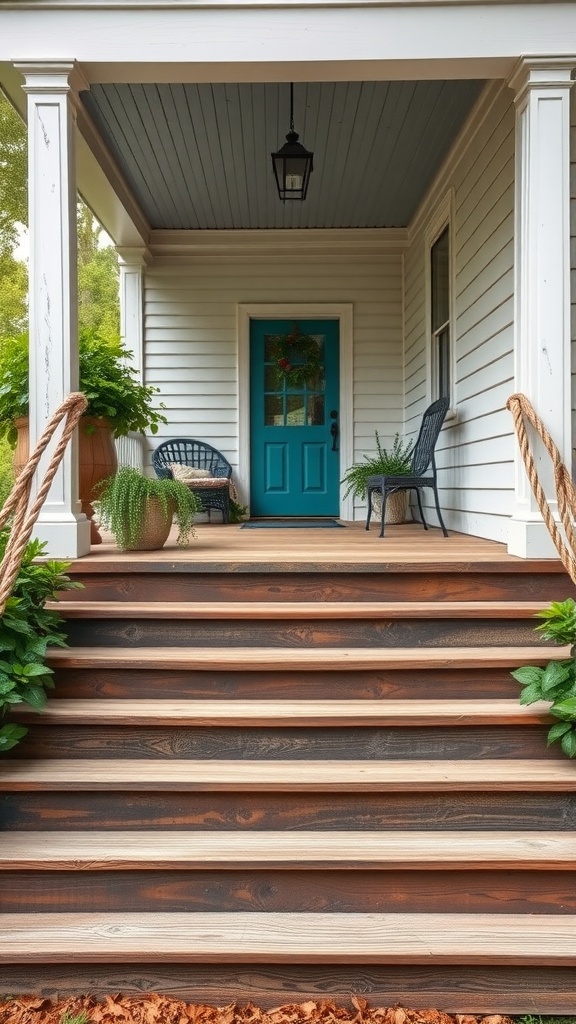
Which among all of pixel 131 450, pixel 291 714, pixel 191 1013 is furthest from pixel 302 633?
pixel 131 450

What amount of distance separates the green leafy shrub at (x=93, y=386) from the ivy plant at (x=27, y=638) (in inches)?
37.0

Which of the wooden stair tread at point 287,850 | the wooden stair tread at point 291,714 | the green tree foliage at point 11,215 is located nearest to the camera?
the wooden stair tread at point 287,850

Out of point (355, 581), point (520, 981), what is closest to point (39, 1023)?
point (520, 981)

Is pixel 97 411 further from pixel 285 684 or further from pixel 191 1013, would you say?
pixel 191 1013

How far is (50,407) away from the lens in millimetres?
2730

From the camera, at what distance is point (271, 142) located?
4.27 meters

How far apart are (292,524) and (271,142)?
8.35 ft

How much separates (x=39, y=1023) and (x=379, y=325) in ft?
17.5

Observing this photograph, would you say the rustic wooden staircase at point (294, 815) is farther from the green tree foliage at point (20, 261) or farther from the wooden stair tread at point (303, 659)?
the green tree foliage at point (20, 261)

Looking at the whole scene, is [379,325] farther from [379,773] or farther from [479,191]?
[379,773]

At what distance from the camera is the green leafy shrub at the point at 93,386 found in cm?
302

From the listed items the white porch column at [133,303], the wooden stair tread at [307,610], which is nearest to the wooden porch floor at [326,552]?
the wooden stair tread at [307,610]

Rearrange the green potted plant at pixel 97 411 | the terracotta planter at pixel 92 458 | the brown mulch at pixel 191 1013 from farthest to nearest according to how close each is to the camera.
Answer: the terracotta planter at pixel 92 458, the green potted plant at pixel 97 411, the brown mulch at pixel 191 1013

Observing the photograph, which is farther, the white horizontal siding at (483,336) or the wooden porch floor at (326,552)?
the white horizontal siding at (483,336)
